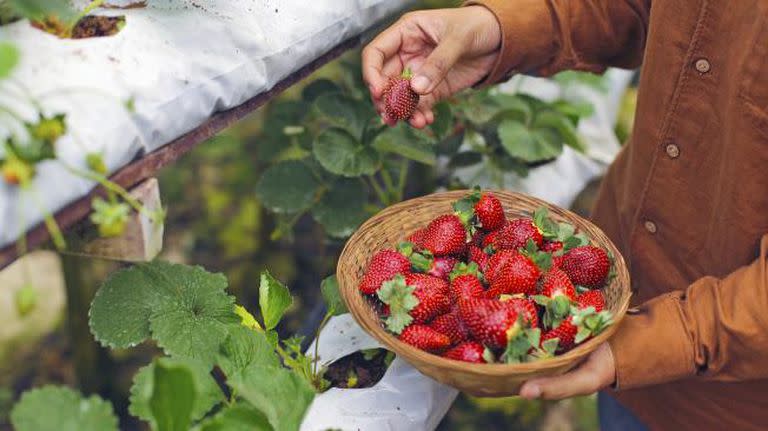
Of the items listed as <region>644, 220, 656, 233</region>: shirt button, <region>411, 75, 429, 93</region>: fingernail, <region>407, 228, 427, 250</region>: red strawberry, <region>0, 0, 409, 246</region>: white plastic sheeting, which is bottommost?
<region>407, 228, 427, 250</region>: red strawberry

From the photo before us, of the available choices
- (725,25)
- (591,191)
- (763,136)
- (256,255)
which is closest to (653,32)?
(725,25)

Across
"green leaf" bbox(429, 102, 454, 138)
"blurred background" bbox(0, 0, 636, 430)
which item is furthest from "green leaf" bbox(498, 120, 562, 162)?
"green leaf" bbox(429, 102, 454, 138)

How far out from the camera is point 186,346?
1.12m

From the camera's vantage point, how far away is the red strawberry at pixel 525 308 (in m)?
1.09

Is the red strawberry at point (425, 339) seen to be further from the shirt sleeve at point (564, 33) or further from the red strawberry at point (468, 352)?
the shirt sleeve at point (564, 33)

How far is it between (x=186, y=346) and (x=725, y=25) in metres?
0.85

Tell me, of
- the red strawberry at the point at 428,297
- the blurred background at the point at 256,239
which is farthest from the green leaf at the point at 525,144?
the red strawberry at the point at 428,297

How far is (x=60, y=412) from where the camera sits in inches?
34.5

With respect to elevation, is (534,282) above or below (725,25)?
below

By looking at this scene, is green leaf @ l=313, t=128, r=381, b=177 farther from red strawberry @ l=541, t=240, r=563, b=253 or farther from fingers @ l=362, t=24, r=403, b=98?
red strawberry @ l=541, t=240, r=563, b=253

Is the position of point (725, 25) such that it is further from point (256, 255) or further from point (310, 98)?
point (256, 255)

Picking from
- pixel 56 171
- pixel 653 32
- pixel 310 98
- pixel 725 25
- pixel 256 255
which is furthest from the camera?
pixel 256 255

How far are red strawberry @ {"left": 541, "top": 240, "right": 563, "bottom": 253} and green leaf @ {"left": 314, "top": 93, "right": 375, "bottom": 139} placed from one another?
48cm

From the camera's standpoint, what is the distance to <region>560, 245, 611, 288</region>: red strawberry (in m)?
1.22
